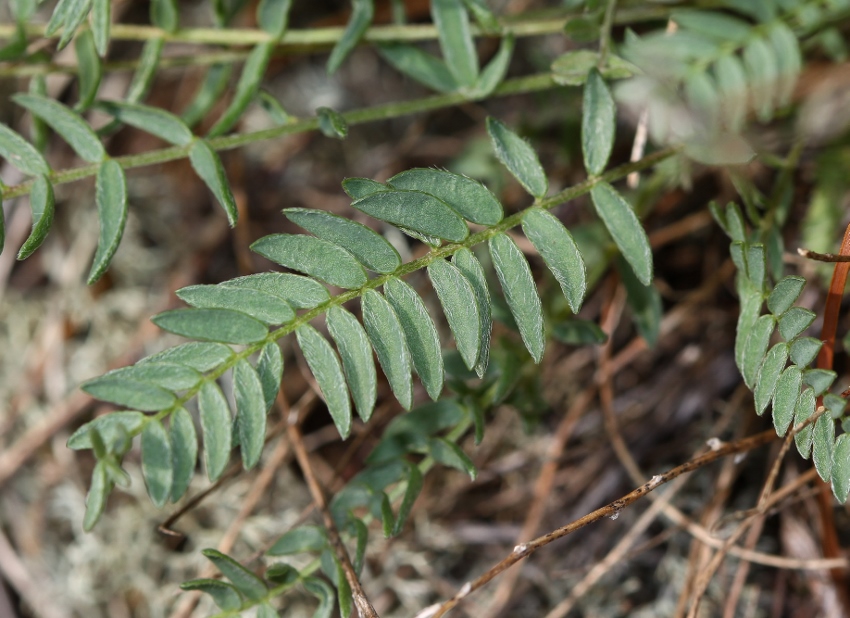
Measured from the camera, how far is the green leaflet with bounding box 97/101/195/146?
170 centimetres

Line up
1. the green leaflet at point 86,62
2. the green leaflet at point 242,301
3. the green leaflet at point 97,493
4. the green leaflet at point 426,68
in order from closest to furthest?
the green leaflet at point 97,493
the green leaflet at point 242,301
the green leaflet at point 86,62
the green leaflet at point 426,68

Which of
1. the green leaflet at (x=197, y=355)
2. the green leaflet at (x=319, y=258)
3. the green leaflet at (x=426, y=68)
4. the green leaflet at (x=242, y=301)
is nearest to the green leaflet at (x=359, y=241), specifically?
the green leaflet at (x=319, y=258)

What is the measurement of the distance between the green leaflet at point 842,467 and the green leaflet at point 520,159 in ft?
2.13

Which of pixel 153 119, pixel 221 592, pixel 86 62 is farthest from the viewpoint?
pixel 86 62

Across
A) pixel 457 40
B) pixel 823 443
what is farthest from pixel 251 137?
pixel 823 443

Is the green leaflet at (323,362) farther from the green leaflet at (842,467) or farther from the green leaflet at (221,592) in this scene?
the green leaflet at (842,467)

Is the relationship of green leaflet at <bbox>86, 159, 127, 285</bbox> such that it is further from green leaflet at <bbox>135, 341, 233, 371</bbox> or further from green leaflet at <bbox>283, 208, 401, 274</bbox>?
green leaflet at <bbox>283, 208, 401, 274</bbox>

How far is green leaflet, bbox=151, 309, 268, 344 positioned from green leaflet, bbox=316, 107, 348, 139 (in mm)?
444

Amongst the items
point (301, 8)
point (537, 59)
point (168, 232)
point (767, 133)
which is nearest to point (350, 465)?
point (168, 232)

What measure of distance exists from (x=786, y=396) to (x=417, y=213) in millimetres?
676

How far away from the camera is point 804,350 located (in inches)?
51.8

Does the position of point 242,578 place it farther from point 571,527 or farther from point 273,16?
point 273,16

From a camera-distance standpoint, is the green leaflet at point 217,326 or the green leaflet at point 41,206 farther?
the green leaflet at point 41,206

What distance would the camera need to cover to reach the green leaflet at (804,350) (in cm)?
130
